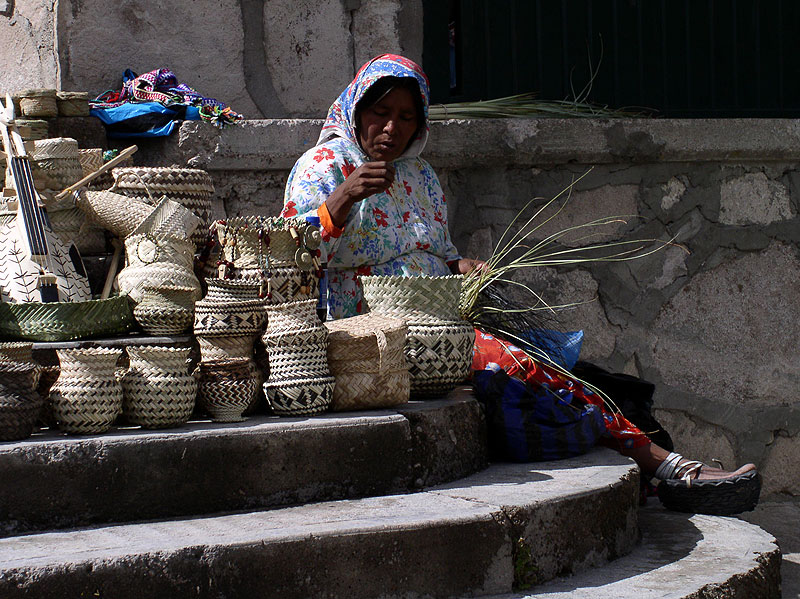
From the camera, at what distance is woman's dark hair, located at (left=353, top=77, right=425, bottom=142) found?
12.6ft

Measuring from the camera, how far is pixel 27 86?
4.29 metres

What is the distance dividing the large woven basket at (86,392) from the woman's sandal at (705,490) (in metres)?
1.93

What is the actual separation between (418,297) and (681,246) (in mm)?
1961

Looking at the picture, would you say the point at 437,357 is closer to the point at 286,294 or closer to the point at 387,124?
the point at 286,294

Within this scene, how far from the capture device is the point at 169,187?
3.53m

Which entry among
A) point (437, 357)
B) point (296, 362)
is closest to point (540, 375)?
point (437, 357)

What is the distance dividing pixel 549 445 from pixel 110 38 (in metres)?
2.42

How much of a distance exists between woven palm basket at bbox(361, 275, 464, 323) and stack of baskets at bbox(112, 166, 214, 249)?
0.72 metres

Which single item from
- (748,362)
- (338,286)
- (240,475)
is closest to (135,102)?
(338,286)

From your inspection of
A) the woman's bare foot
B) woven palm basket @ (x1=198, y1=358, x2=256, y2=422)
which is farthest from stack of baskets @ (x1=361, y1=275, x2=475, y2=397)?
the woman's bare foot

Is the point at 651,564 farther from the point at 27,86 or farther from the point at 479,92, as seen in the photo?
the point at 27,86

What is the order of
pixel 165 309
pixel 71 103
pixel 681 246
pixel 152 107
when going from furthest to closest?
pixel 681 246 → pixel 152 107 → pixel 71 103 → pixel 165 309

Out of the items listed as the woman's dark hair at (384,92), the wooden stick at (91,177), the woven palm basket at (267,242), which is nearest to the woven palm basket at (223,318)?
the woven palm basket at (267,242)

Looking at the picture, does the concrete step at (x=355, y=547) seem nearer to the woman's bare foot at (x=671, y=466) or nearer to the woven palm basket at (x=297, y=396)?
the woven palm basket at (x=297, y=396)
